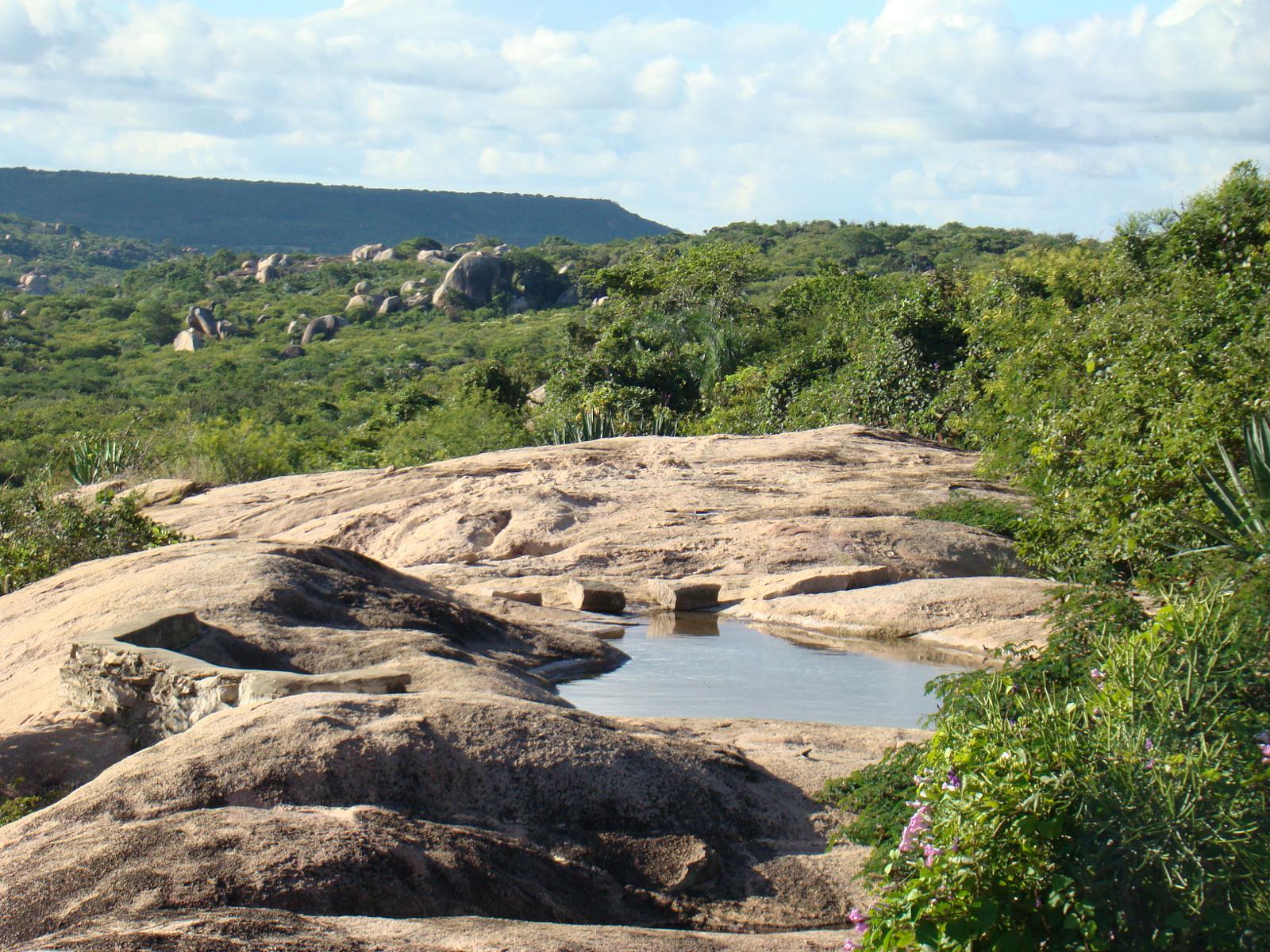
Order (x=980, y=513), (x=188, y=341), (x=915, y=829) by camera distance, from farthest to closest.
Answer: (x=188, y=341) < (x=980, y=513) < (x=915, y=829)

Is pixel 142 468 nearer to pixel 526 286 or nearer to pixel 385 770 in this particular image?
pixel 385 770

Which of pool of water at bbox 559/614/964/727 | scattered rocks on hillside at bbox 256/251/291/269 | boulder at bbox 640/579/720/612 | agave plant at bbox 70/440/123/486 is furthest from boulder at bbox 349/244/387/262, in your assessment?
pool of water at bbox 559/614/964/727

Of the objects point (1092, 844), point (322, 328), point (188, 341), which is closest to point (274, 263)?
point (322, 328)

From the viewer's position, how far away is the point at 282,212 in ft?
567

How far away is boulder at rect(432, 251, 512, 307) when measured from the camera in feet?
228

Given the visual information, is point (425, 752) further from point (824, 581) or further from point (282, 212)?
point (282, 212)

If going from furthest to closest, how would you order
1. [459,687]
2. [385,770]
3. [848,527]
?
[848,527]
[459,687]
[385,770]

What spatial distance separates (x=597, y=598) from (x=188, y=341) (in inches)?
2145

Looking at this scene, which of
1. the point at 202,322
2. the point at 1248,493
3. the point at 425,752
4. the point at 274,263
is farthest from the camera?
the point at 274,263

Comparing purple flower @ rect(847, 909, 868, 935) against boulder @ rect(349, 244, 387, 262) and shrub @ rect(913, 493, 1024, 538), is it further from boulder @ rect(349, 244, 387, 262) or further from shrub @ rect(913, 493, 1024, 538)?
boulder @ rect(349, 244, 387, 262)

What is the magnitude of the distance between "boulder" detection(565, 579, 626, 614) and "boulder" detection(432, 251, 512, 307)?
5769 cm

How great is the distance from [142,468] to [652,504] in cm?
1224

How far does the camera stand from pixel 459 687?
24.0 ft

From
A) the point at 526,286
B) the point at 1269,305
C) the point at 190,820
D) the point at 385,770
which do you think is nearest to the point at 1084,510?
the point at 1269,305
